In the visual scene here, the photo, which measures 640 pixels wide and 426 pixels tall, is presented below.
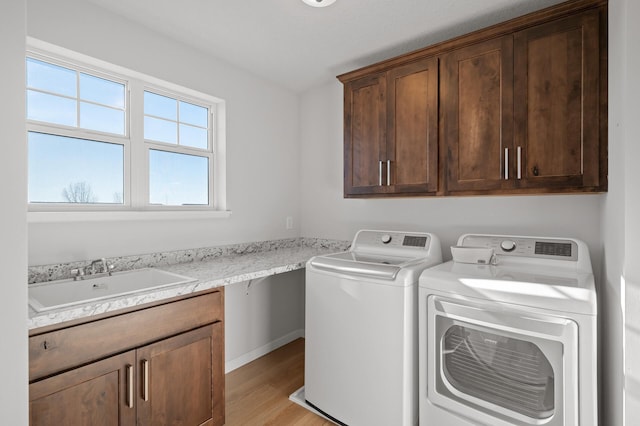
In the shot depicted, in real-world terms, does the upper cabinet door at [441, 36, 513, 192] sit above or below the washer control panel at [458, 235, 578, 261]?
above

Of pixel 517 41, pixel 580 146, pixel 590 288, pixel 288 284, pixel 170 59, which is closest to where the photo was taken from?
pixel 590 288

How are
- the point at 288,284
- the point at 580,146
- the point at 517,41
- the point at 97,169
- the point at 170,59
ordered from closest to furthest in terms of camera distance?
the point at 580,146 < the point at 517,41 < the point at 97,169 < the point at 170,59 < the point at 288,284

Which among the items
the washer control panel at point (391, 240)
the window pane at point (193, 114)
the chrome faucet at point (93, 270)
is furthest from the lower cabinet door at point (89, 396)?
the window pane at point (193, 114)

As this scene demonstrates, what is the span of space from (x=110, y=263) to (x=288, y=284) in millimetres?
1611

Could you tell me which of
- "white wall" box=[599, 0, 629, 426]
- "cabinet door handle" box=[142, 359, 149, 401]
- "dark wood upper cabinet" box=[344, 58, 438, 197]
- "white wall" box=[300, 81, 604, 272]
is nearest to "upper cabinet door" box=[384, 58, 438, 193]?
"dark wood upper cabinet" box=[344, 58, 438, 197]

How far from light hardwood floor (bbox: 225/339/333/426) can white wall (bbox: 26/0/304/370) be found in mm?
176

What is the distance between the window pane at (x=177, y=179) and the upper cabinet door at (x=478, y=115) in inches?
72.3

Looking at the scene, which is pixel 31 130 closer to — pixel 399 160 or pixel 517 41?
pixel 399 160

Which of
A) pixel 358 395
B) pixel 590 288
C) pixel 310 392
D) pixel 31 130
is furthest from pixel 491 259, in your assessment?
pixel 31 130

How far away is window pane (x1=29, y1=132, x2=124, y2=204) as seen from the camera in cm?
179

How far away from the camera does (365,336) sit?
1.83 meters

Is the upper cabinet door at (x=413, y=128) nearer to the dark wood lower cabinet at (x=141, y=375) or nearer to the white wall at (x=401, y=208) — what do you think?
the white wall at (x=401, y=208)

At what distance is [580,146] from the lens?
165 cm

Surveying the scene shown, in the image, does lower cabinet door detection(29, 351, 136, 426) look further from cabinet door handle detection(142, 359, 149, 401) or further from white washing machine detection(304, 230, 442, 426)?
white washing machine detection(304, 230, 442, 426)
